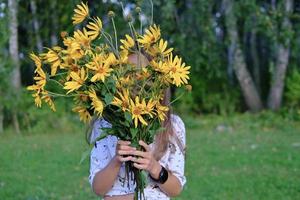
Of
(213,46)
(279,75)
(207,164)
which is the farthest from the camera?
(279,75)

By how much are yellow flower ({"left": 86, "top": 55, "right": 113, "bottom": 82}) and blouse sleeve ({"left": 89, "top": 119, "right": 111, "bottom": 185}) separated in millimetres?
469

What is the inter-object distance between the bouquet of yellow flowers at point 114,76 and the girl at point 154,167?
0.57 ft

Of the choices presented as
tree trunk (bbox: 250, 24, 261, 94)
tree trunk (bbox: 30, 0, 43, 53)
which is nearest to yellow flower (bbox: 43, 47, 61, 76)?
tree trunk (bbox: 250, 24, 261, 94)

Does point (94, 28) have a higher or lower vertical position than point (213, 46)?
lower

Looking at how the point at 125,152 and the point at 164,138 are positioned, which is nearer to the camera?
the point at 125,152

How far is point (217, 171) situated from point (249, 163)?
648 millimetres

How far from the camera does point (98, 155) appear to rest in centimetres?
244

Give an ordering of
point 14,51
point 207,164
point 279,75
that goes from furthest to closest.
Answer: point 279,75, point 14,51, point 207,164

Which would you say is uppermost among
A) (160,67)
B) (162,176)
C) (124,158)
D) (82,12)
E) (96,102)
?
(82,12)

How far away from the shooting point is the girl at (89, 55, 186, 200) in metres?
2.29

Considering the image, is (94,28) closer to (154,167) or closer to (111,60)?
(111,60)

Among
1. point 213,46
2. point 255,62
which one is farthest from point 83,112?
point 255,62

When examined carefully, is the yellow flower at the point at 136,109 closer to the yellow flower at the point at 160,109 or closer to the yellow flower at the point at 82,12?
the yellow flower at the point at 160,109

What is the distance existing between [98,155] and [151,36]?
2.11 feet
